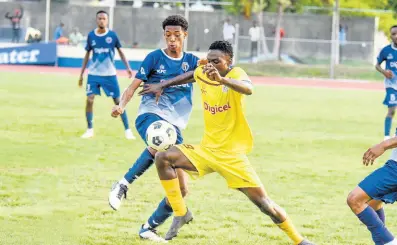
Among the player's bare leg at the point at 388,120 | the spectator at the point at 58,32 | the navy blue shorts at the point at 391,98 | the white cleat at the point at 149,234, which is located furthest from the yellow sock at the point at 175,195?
the spectator at the point at 58,32

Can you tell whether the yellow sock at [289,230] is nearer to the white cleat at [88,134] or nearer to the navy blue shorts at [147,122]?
the navy blue shorts at [147,122]

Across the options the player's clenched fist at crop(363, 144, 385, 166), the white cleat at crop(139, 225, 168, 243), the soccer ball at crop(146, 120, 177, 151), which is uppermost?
the player's clenched fist at crop(363, 144, 385, 166)

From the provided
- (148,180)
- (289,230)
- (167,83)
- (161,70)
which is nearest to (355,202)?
(289,230)

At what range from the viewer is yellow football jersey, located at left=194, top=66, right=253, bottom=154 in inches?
294

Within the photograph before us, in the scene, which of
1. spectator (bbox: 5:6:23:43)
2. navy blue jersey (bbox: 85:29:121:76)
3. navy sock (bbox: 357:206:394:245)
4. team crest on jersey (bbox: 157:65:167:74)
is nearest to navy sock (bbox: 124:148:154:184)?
team crest on jersey (bbox: 157:65:167:74)

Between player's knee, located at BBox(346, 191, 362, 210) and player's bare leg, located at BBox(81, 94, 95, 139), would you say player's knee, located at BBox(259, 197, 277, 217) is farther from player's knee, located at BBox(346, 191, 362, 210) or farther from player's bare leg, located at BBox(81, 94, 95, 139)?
player's bare leg, located at BBox(81, 94, 95, 139)

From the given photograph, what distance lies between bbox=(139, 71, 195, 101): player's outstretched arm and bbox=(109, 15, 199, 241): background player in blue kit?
9 centimetres

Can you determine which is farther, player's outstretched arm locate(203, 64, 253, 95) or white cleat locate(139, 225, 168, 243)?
white cleat locate(139, 225, 168, 243)

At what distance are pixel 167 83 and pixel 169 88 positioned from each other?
1.90 feet

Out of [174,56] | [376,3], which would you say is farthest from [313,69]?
[174,56]

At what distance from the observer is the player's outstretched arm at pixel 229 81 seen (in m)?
6.98

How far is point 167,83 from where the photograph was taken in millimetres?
8336

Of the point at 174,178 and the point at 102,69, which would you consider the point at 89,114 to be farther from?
the point at 174,178

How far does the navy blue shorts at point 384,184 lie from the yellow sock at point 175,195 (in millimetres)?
1565
